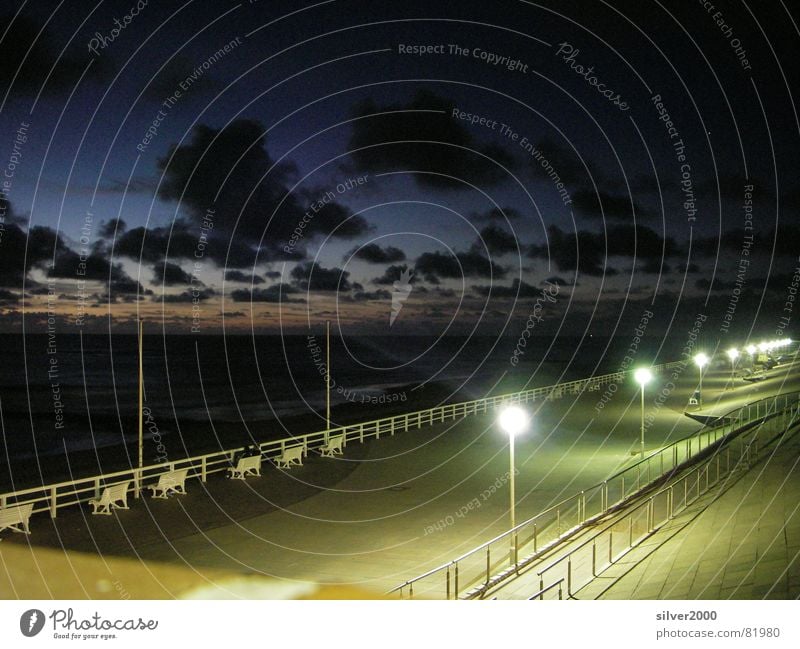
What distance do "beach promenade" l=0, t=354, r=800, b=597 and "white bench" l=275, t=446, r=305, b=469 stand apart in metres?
0.38

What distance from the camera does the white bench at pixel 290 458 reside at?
22.0 metres

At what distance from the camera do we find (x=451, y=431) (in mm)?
29547

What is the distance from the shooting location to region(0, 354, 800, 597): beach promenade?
12562 millimetres

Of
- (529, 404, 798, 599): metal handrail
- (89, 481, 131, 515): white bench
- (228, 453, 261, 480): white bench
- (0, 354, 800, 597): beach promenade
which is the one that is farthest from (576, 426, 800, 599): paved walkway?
(228, 453, 261, 480): white bench

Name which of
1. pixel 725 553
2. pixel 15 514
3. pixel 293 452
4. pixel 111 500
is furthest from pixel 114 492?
pixel 725 553

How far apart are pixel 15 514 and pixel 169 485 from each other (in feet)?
13.2

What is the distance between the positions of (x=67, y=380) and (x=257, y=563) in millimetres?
82458

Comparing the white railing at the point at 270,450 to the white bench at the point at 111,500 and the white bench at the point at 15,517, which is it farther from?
the white bench at the point at 111,500

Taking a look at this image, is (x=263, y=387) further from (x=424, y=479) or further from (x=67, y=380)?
(x=424, y=479)

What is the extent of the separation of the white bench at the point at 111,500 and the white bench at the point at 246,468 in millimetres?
3779

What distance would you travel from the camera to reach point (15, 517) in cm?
1384

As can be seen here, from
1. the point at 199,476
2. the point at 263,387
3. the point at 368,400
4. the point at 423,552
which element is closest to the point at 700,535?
the point at 423,552

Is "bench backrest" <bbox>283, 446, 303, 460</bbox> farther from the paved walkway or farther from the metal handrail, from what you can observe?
the paved walkway

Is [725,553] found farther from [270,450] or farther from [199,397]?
[199,397]
